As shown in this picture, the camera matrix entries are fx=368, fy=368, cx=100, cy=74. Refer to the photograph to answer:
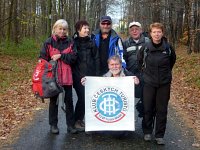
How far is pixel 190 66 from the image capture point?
17.8m

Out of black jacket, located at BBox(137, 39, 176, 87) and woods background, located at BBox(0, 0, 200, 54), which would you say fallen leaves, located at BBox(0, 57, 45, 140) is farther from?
woods background, located at BBox(0, 0, 200, 54)

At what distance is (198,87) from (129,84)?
6700 millimetres

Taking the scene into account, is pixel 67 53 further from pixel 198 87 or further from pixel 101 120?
pixel 198 87

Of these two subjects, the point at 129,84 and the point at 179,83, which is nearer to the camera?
the point at 129,84

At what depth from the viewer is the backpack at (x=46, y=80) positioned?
654 cm

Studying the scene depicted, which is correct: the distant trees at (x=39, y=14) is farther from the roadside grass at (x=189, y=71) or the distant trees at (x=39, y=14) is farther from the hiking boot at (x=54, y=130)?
the hiking boot at (x=54, y=130)

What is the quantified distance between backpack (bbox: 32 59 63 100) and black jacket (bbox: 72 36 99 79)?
0.46 m

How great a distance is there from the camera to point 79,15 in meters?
40.9

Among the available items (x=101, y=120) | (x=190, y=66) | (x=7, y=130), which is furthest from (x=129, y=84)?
(x=190, y=66)

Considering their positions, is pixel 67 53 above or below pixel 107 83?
above

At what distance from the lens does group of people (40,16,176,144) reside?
244 inches

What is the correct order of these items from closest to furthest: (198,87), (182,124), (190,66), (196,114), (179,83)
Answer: (182,124) < (196,114) < (198,87) < (179,83) < (190,66)

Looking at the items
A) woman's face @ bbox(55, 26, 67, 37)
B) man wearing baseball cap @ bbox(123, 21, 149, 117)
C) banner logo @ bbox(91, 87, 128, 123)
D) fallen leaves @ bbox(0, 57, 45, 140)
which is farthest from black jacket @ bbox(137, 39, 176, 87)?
fallen leaves @ bbox(0, 57, 45, 140)

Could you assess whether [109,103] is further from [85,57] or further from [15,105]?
[15,105]
